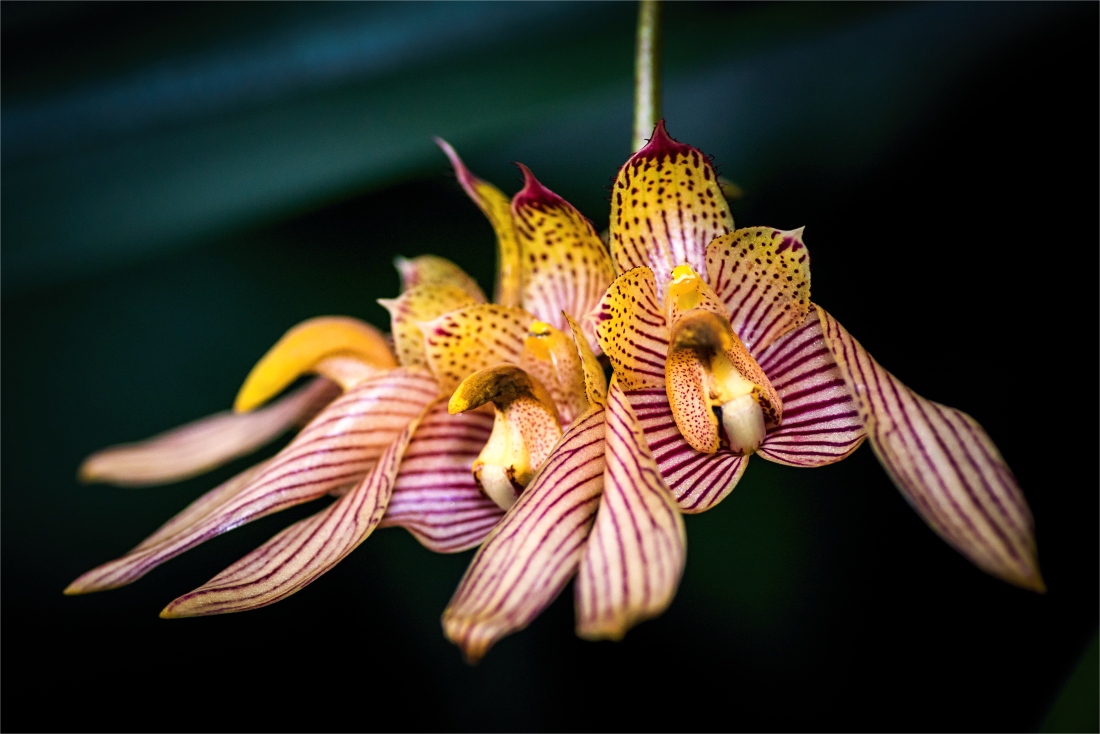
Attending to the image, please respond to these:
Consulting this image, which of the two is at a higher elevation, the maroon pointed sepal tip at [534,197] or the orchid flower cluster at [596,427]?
the maroon pointed sepal tip at [534,197]

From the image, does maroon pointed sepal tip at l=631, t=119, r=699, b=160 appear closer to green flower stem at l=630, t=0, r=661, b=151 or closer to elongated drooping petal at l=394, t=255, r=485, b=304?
green flower stem at l=630, t=0, r=661, b=151

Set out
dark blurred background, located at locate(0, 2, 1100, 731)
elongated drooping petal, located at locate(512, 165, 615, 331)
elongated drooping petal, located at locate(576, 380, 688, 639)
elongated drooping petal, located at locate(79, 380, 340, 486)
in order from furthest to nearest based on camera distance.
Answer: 1. dark blurred background, located at locate(0, 2, 1100, 731)
2. elongated drooping petal, located at locate(79, 380, 340, 486)
3. elongated drooping petal, located at locate(512, 165, 615, 331)
4. elongated drooping petal, located at locate(576, 380, 688, 639)

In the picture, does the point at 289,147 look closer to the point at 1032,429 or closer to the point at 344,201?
the point at 344,201

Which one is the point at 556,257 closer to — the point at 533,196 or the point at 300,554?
the point at 533,196

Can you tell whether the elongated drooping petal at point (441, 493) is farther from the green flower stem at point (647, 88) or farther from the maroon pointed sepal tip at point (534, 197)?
the green flower stem at point (647, 88)

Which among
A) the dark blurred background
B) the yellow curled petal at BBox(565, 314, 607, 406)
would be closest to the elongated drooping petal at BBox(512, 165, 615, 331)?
the yellow curled petal at BBox(565, 314, 607, 406)

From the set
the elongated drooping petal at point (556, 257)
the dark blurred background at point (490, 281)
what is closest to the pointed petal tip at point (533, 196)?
the elongated drooping petal at point (556, 257)

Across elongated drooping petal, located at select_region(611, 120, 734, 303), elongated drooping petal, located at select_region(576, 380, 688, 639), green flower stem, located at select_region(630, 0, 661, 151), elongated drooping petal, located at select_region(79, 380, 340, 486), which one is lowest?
elongated drooping petal, located at select_region(576, 380, 688, 639)
